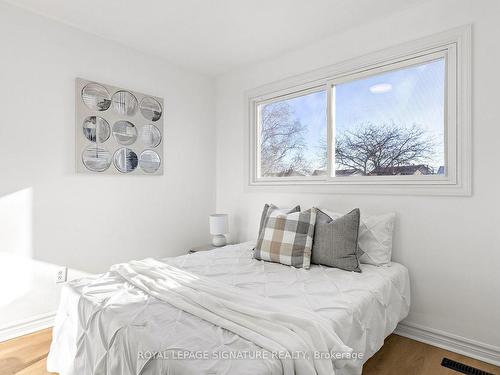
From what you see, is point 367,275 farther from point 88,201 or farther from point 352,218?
point 88,201

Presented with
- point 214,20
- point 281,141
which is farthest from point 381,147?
point 214,20

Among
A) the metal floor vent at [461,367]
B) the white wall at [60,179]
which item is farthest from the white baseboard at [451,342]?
the white wall at [60,179]

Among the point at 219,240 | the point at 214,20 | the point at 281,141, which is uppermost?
the point at 214,20

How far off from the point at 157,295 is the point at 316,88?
2381 millimetres

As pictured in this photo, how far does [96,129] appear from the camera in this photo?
2.86m

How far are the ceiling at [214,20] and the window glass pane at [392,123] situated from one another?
0.55 meters

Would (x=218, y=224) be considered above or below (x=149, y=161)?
below

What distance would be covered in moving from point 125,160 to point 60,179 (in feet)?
2.00

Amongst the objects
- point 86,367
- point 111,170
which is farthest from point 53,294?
point 86,367

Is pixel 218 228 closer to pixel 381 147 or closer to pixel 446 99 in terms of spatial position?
pixel 381 147

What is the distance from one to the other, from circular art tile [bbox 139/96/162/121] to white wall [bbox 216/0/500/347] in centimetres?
181

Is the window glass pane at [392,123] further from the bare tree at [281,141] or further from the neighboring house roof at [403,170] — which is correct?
the bare tree at [281,141]

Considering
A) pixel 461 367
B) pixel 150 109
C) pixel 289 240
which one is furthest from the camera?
pixel 150 109

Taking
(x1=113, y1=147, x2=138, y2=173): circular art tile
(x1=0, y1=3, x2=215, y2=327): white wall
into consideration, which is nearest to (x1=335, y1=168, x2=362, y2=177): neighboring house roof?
(x1=0, y1=3, x2=215, y2=327): white wall
